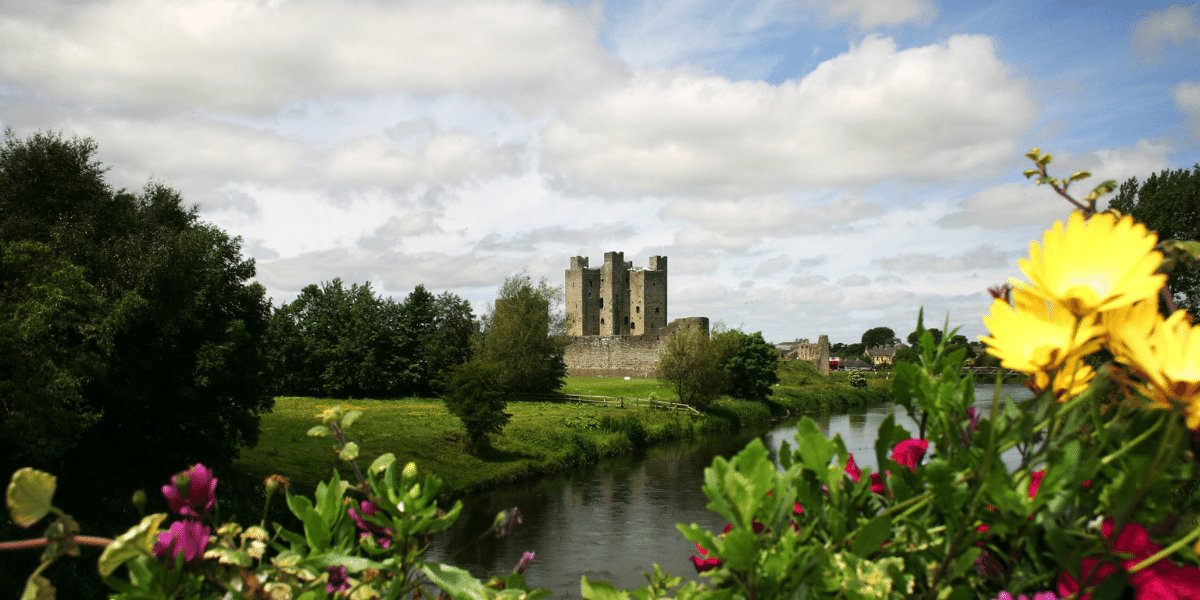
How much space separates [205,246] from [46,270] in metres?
4.01

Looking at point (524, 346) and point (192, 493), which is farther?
point (524, 346)

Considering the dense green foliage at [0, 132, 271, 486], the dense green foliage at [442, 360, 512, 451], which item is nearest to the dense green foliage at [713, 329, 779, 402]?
the dense green foliage at [442, 360, 512, 451]

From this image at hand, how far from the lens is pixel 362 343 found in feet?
157

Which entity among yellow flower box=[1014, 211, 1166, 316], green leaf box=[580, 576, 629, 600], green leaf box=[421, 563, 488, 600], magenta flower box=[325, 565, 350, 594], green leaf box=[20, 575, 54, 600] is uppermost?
yellow flower box=[1014, 211, 1166, 316]

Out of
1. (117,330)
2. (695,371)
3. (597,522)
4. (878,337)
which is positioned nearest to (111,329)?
(117,330)

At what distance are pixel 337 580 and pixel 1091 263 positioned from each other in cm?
141

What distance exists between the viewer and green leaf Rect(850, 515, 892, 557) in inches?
50.9

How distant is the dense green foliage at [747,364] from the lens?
48.2 meters

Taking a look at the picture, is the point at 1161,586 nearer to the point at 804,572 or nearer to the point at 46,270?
the point at 804,572

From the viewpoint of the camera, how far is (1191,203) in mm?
35719

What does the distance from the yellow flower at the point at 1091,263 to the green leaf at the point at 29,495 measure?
1.41 m

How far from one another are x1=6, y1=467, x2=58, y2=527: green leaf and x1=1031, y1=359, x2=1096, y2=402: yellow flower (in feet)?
4.77

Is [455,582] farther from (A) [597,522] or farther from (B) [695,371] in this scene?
(B) [695,371]

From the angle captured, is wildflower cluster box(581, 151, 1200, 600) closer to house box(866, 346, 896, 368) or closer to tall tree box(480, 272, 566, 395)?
tall tree box(480, 272, 566, 395)
